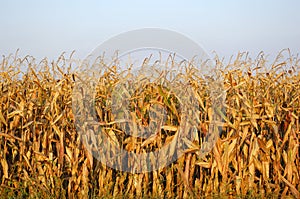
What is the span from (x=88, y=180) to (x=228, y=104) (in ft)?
5.42

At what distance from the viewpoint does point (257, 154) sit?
15.5ft

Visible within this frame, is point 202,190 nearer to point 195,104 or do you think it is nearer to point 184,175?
point 184,175

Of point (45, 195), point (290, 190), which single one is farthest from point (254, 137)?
point (45, 195)

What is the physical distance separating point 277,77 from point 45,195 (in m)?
2.79

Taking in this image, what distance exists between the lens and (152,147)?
15.2 feet

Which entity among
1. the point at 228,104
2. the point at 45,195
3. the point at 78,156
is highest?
the point at 228,104

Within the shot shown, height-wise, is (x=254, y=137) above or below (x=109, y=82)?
below

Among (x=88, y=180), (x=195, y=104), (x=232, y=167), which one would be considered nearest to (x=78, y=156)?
(x=88, y=180)

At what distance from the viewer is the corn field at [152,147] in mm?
4590

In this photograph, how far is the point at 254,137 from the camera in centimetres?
467

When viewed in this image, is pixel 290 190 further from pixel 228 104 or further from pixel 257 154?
pixel 228 104

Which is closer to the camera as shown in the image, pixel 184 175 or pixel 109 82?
pixel 184 175

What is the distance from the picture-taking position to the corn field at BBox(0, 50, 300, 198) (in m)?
4.59

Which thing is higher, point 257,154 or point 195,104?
point 195,104
